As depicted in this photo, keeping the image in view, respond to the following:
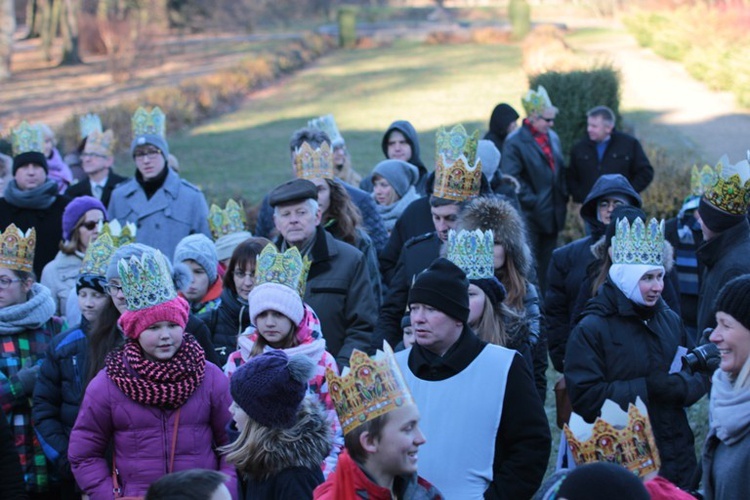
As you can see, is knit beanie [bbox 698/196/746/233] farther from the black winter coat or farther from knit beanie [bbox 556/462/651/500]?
knit beanie [bbox 556/462/651/500]

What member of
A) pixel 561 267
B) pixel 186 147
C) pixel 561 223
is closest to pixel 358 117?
pixel 186 147

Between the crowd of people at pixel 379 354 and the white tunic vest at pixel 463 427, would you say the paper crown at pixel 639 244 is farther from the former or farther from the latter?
the white tunic vest at pixel 463 427

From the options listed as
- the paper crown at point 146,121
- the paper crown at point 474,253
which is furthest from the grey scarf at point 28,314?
the paper crown at point 146,121

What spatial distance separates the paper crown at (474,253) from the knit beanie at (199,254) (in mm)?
2045

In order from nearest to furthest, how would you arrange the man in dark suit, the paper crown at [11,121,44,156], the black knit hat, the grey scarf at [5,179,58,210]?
1. the black knit hat
2. the grey scarf at [5,179,58,210]
3. the man in dark suit
4. the paper crown at [11,121,44,156]

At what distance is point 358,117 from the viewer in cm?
2711

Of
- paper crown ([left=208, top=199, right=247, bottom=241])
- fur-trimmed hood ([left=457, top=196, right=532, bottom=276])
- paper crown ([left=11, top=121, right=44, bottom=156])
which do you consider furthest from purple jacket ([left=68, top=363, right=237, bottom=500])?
paper crown ([left=11, top=121, right=44, bottom=156])

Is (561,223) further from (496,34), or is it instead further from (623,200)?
(496,34)

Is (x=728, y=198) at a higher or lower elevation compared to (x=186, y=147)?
higher

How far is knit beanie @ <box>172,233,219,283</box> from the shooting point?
689 centimetres

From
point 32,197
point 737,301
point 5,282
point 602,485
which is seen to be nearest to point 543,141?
point 32,197

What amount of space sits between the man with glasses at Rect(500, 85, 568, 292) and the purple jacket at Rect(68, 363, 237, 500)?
20.4 ft

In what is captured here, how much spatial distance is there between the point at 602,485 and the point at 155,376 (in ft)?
8.12

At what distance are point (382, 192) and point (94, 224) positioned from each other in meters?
2.46
